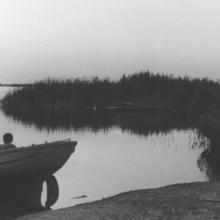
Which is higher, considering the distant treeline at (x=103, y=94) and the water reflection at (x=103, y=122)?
the distant treeline at (x=103, y=94)

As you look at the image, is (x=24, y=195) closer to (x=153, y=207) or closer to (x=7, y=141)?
(x=7, y=141)

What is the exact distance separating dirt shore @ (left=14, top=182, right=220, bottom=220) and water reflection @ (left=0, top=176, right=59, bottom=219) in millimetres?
2505

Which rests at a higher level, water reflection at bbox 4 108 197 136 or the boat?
the boat

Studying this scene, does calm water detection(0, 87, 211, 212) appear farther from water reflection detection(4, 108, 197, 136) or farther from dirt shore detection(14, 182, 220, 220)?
dirt shore detection(14, 182, 220, 220)

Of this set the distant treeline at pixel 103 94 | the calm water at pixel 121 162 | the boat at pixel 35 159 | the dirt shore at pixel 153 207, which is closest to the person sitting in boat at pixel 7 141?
the boat at pixel 35 159

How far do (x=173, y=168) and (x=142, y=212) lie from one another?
9.13 meters

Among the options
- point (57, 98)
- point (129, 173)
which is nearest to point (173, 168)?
point (129, 173)

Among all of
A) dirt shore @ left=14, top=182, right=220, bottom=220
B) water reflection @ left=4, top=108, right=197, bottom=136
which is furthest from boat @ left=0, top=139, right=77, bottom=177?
water reflection @ left=4, top=108, right=197, bottom=136

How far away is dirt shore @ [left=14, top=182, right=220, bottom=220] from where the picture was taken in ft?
31.0

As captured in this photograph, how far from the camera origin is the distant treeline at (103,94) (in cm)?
4881

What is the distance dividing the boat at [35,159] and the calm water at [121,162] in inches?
29.1

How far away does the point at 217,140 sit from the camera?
19.1 metres

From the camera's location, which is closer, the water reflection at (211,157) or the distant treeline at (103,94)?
the water reflection at (211,157)

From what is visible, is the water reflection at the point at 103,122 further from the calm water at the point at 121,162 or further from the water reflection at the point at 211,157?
the water reflection at the point at 211,157
